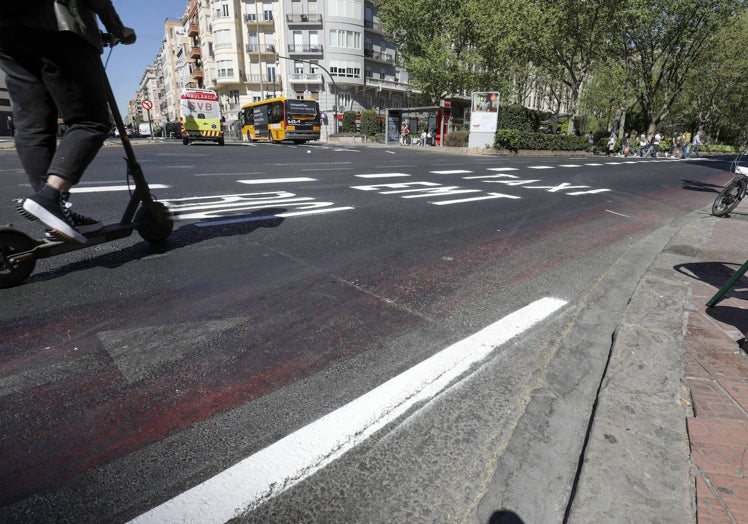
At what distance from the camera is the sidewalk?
1376 millimetres

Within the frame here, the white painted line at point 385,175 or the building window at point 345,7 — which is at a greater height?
the building window at point 345,7

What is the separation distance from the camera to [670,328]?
2.65 metres

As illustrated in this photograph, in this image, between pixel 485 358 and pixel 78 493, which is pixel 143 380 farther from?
pixel 485 358

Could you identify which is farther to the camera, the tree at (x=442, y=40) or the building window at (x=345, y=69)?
the building window at (x=345, y=69)

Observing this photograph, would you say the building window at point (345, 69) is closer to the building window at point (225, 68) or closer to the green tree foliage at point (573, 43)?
the building window at point (225, 68)

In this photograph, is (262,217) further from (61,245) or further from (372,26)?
(372,26)

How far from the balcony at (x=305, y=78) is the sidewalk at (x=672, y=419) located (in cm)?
5970

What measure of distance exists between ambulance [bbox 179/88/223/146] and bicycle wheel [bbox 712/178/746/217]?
30.9m

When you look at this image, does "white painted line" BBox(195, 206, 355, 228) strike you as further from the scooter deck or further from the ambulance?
the ambulance

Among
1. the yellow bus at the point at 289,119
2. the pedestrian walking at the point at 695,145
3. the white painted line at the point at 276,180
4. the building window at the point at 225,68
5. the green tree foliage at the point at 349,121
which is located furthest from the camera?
the building window at the point at 225,68

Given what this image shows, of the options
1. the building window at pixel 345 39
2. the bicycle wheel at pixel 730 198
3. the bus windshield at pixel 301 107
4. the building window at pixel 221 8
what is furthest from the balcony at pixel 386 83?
the bicycle wheel at pixel 730 198

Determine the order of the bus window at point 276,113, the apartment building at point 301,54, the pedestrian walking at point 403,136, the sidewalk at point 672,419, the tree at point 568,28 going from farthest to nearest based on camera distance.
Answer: the apartment building at point 301,54 → the pedestrian walking at point 403,136 → the bus window at point 276,113 → the tree at point 568,28 → the sidewalk at point 672,419

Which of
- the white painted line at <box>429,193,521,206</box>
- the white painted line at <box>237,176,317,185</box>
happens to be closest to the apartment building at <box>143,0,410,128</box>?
the white painted line at <box>237,176,317,185</box>

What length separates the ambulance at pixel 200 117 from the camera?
31.1 metres
